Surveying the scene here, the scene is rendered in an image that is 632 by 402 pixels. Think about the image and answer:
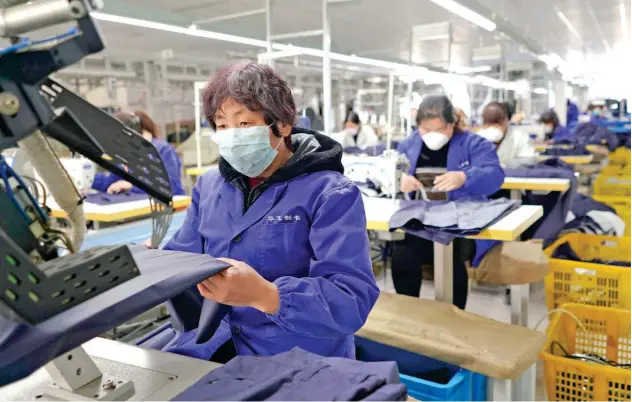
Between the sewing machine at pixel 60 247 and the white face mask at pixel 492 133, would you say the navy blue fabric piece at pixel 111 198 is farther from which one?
the white face mask at pixel 492 133

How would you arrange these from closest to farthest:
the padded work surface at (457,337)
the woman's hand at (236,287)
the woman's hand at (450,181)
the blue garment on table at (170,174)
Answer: the woman's hand at (236,287)
the padded work surface at (457,337)
the woman's hand at (450,181)
the blue garment on table at (170,174)

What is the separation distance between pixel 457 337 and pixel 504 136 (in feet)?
10.8

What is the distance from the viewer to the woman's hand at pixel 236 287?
1.01 meters

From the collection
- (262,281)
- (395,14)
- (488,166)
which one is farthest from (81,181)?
(395,14)

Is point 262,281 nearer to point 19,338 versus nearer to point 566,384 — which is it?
point 19,338

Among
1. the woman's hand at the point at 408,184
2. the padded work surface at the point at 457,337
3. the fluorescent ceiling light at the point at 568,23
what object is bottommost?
the padded work surface at the point at 457,337

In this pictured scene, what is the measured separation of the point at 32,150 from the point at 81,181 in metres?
2.67

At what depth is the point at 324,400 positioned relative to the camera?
86 centimetres

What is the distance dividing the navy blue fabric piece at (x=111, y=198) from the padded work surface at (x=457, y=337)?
2.18 m

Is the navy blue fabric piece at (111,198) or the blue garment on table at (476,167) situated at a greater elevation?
the blue garment on table at (476,167)

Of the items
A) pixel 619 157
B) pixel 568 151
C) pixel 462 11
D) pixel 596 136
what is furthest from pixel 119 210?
pixel 619 157

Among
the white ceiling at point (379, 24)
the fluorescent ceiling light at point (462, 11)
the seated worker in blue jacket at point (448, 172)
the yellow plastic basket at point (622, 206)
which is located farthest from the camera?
the white ceiling at point (379, 24)

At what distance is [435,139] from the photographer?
3.13 metres

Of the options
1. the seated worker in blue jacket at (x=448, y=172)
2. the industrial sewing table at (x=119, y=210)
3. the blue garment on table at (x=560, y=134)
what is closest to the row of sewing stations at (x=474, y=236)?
the industrial sewing table at (x=119, y=210)
